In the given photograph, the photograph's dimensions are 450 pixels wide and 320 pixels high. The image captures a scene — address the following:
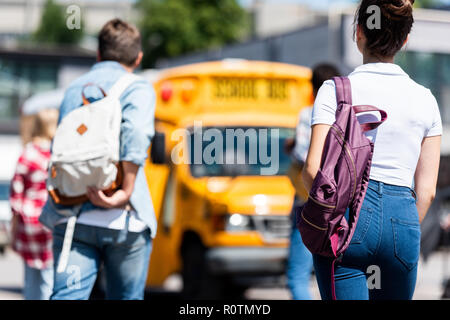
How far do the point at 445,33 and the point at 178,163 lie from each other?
23.3m

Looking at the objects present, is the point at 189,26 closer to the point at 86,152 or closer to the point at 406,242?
the point at 86,152

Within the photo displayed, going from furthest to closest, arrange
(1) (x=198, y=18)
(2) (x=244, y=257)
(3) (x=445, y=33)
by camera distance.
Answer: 1. (1) (x=198, y=18)
2. (3) (x=445, y=33)
3. (2) (x=244, y=257)

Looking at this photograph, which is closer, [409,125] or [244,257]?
[409,125]

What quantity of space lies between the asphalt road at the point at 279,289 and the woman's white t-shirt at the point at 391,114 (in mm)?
6102

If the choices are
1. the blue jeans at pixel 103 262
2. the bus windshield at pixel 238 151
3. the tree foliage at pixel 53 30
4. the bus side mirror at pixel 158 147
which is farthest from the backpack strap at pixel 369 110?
the tree foliage at pixel 53 30

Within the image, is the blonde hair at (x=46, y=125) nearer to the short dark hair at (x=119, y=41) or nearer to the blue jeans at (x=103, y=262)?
the short dark hair at (x=119, y=41)

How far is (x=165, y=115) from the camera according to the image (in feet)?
35.0

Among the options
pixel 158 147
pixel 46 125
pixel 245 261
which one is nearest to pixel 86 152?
pixel 158 147

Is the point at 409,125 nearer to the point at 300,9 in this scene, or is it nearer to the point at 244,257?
the point at 244,257

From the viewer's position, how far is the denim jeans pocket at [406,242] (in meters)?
3.15

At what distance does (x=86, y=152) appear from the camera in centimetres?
421

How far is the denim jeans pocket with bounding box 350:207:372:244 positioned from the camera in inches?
122

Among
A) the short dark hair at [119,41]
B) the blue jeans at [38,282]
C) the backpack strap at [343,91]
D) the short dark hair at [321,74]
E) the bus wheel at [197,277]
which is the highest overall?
the short dark hair at [119,41]
